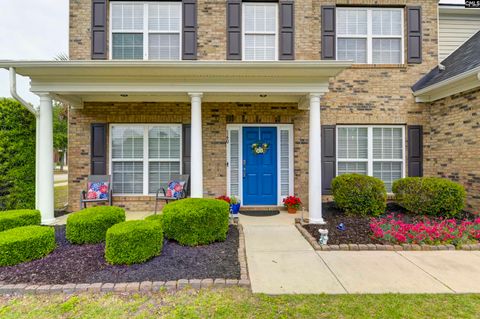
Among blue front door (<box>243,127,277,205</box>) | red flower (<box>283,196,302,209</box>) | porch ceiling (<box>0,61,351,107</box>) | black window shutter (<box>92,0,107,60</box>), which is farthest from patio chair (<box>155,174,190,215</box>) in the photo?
black window shutter (<box>92,0,107,60</box>)

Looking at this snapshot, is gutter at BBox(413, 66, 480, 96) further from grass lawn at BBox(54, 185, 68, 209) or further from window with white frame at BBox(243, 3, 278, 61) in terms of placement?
grass lawn at BBox(54, 185, 68, 209)

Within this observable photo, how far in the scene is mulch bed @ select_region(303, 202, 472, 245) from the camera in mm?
4199

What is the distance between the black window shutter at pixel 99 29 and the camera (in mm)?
6383

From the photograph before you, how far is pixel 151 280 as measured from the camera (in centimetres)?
289

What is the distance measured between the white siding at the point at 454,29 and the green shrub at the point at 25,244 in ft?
32.3

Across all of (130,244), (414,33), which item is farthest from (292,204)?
(414,33)

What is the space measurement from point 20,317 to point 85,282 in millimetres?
605

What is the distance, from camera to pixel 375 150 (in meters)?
6.64

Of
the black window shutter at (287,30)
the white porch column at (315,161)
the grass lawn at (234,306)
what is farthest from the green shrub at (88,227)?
the black window shutter at (287,30)

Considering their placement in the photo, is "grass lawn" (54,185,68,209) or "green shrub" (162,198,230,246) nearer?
"green shrub" (162,198,230,246)

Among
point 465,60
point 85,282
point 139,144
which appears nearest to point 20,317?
point 85,282

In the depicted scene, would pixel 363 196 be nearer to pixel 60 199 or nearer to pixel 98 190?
pixel 98 190

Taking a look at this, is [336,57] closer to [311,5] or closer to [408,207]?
[311,5]

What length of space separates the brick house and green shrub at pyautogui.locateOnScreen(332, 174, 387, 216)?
37.5 inches
